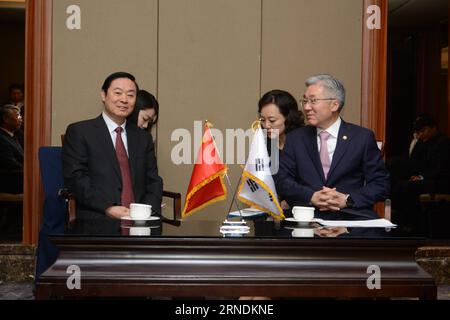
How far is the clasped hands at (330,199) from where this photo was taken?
3725 millimetres

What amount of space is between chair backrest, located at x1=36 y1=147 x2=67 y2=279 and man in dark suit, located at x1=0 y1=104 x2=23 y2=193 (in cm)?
269

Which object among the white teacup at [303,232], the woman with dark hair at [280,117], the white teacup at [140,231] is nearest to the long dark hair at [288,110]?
the woman with dark hair at [280,117]

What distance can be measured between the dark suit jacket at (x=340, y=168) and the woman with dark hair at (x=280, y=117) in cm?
39

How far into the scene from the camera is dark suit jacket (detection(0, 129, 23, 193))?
272 inches

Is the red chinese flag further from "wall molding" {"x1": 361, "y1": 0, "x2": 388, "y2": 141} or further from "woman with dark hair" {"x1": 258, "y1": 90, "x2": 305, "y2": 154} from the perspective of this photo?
"wall molding" {"x1": 361, "y1": 0, "x2": 388, "y2": 141}

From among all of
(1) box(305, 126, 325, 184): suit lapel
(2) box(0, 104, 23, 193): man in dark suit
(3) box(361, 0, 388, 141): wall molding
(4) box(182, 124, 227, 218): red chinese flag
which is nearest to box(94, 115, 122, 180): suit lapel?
(4) box(182, 124, 227, 218): red chinese flag

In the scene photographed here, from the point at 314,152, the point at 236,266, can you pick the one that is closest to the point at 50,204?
the point at 314,152

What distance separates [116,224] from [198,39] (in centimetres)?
235

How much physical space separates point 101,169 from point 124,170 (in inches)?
5.7

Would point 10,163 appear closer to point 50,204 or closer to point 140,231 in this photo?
point 50,204
